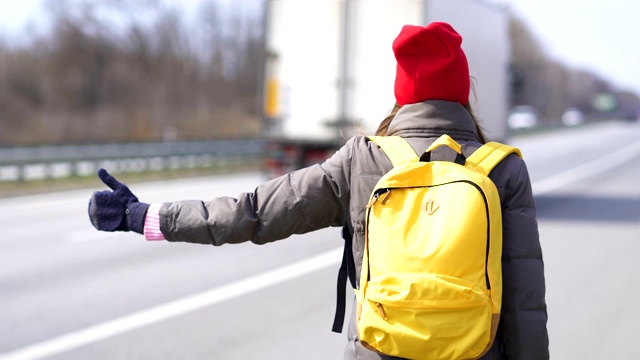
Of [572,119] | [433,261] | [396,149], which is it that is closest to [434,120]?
[396,149]

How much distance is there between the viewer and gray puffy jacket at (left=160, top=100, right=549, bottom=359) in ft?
8.68

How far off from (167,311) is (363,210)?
5640 millimetres

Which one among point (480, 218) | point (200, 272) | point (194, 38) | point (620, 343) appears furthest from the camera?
point (194, 38)

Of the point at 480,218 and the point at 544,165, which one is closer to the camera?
the point at 480,218

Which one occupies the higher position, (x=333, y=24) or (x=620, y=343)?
(x=333, y=24)

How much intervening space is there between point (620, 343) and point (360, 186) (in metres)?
5.00

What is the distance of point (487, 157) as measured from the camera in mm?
2652

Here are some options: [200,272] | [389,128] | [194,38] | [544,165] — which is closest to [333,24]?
[200,272]

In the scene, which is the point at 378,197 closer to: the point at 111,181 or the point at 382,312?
the point at 382,312

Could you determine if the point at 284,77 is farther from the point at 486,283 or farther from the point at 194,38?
the point at 194,38

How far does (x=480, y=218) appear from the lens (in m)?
2.49

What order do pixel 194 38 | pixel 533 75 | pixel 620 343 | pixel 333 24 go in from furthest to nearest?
pixel 533 75, pixel 194 38, pixel 333 24, pixel 620 343

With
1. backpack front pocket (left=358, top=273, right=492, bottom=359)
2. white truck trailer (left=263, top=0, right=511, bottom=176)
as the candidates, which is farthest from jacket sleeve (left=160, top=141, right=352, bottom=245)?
white truck trailer (left=263, top=0, right=511, bottom=176)

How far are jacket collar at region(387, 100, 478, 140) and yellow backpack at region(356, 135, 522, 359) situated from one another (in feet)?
0.47
